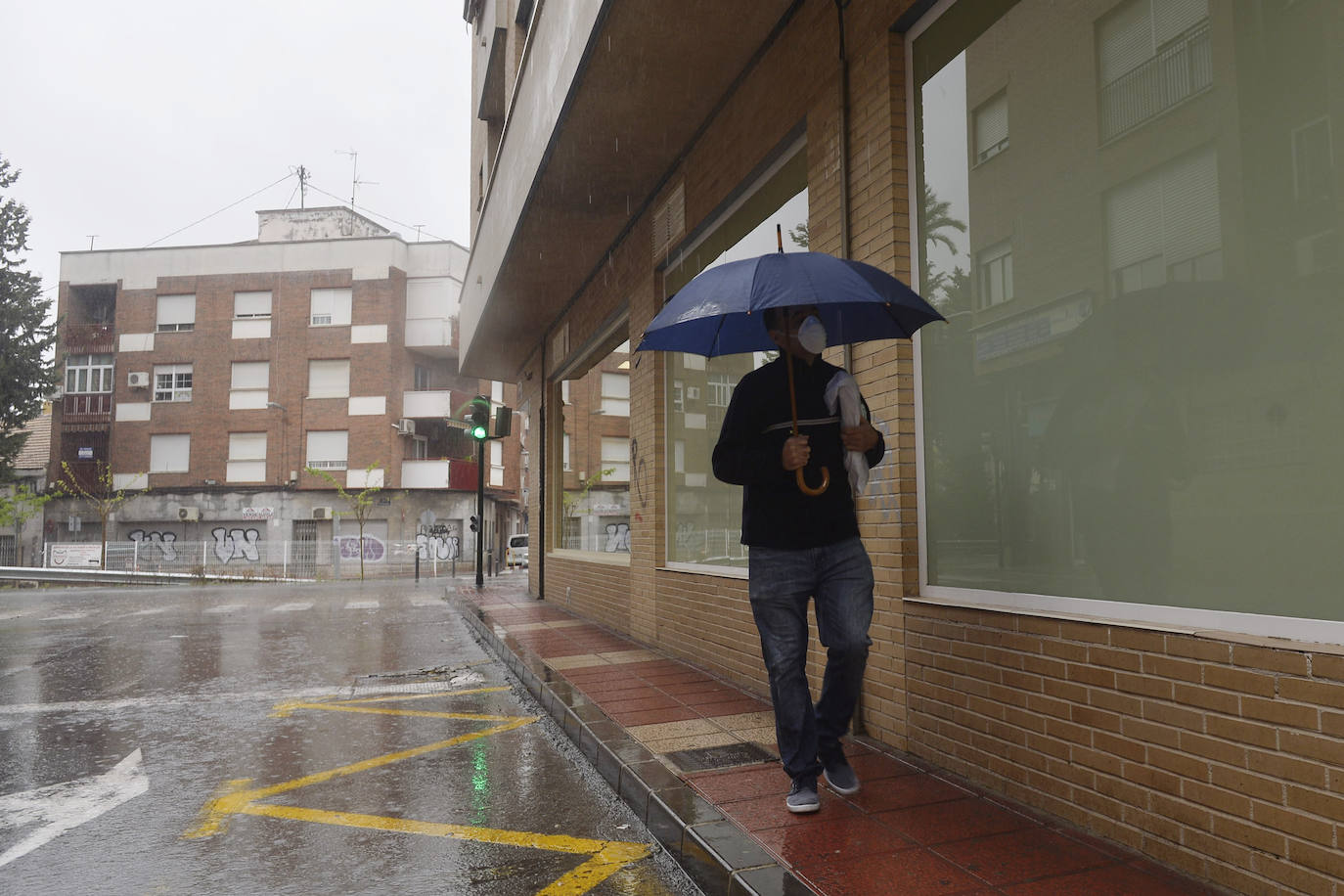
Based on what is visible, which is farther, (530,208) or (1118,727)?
(530,208)

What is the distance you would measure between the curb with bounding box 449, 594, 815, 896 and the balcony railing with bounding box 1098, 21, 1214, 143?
301cm

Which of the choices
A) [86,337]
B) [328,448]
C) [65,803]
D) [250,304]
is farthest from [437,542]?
[65,803]

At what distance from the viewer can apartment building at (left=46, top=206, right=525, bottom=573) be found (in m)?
38.1

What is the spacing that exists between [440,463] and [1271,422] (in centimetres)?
3787

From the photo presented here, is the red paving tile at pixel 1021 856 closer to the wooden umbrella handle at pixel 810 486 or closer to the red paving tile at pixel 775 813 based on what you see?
the red paving tile at pixel 775 813

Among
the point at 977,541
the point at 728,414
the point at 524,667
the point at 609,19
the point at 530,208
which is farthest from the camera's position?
the point at 530,208

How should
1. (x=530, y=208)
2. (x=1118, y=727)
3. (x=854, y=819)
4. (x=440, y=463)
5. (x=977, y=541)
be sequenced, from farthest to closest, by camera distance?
(x=440, y=463) < (x=530, y=208) < (x=977, y=541) < (x=854, y=819) < (x=1118, y=727)

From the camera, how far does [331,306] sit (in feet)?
129

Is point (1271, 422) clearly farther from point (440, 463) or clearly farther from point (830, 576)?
point (440, 463)

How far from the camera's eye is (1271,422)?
2.85 meters

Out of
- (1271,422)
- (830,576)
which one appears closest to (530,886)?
(830,576)

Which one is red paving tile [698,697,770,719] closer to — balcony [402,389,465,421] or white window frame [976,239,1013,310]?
white window frame [976,239,1013,310]

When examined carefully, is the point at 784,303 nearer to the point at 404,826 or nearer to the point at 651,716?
the point at 404,826

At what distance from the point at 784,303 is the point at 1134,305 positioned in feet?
4.39
